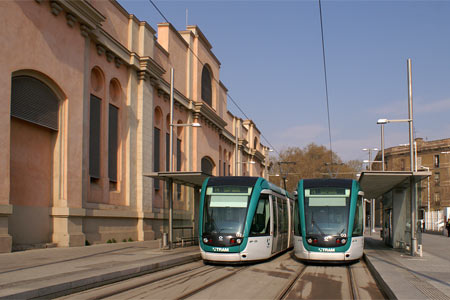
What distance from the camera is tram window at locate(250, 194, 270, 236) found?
15.8m

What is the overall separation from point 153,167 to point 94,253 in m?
12.4

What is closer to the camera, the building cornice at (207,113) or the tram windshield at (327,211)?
the tram windshield at (327,211)

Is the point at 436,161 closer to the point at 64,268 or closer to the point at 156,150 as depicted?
the point at 156,150

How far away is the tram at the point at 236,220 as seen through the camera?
15.3m

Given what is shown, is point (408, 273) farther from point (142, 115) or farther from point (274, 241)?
point (142, 115)

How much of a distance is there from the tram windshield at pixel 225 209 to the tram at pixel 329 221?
6.33 ft

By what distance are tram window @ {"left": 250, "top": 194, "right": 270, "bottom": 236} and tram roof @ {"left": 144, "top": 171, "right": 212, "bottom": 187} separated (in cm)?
311

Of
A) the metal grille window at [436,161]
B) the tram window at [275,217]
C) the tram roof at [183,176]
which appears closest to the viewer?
the tram window at [275,217]

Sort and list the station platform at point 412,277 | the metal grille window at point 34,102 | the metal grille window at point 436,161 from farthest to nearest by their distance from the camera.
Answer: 1. the metal grille window at point 436,161
2. the metal grille window at point 34,102
3. the station platform at point 412,277

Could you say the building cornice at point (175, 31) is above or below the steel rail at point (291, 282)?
above

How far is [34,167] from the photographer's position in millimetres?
18953

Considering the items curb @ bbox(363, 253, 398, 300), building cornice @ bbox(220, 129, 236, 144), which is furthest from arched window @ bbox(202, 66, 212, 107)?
curb @ bbox(363, 253, 398, 300)

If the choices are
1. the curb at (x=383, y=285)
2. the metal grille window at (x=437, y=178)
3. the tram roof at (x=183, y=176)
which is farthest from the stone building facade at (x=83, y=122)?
the metal grille window at (x=437, y=178)

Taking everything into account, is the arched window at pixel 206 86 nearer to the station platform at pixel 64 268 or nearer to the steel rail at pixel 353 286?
the station platform at pixel 64 268
